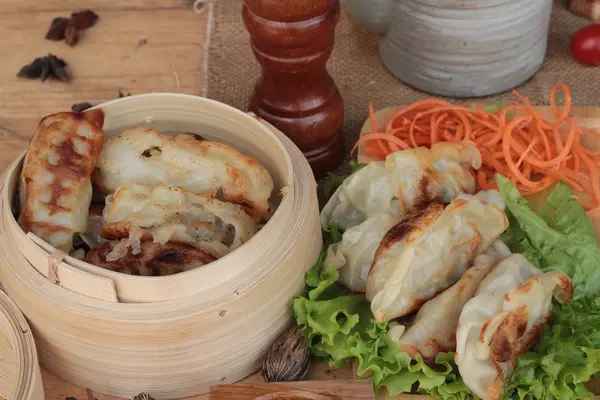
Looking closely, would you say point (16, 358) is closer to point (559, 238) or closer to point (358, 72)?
point (559, 238)

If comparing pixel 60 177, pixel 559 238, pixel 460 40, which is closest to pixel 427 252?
pixel 559 238

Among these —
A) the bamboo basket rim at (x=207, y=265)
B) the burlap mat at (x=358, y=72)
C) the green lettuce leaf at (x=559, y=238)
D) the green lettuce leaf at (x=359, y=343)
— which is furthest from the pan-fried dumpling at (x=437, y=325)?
the burlap mat at (x=358, y=72)

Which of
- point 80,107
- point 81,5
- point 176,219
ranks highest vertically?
point 176,219

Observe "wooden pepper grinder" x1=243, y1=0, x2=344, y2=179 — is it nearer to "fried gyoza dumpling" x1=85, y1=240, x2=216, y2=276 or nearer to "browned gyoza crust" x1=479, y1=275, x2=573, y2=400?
"fried gyoza dumpling" x1=85, y1=240, x2=216, y2=276

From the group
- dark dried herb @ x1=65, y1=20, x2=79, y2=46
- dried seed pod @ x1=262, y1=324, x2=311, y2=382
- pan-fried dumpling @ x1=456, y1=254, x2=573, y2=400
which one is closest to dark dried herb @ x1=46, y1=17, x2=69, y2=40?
dark dried herb @ x1=65, y1=20, x2=79, y2=46

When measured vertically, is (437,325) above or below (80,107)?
above

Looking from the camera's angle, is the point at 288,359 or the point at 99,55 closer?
the point at 288,359

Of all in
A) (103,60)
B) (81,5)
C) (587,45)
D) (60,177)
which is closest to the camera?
(60,177)

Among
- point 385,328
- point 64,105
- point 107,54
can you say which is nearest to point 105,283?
point 385,328
